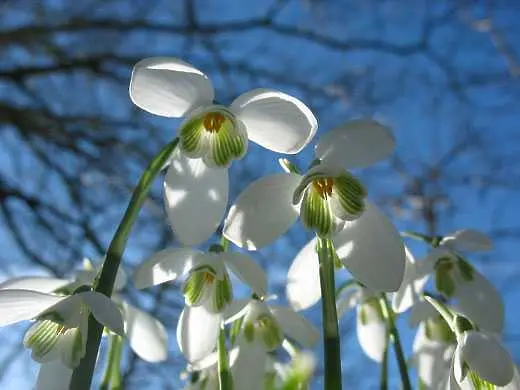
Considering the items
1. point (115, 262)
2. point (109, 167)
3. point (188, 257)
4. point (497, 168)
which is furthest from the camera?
point (109, 167)

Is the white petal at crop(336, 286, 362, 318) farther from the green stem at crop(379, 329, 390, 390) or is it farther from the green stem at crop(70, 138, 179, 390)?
the green stem at crop(70, 138, 179, 390)

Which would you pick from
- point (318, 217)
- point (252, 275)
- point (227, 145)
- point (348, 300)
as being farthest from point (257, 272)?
point (348, 300)

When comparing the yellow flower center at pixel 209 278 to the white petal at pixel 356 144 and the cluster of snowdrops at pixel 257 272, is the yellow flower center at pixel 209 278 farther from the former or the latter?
the white petal at pixel 356 144

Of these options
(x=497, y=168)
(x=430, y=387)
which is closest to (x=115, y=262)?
(x=430, y=387)

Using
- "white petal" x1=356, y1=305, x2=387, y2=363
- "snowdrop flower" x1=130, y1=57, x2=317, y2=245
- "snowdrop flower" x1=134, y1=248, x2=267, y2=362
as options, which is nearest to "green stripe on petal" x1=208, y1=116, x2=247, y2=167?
"snowdrop flower" x1=130, y1=57, x2=317, y2=245

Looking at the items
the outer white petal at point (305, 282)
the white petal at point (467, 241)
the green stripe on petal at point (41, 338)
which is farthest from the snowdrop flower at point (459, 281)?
the green stripe on petal at point (41, 338)

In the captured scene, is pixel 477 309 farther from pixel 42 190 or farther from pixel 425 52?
pixel 42 190

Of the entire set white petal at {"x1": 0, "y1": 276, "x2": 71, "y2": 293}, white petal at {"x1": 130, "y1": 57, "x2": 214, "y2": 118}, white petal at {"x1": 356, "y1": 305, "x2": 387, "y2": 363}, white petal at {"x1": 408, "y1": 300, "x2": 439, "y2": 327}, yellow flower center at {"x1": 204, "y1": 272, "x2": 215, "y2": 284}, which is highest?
white petal at {"x1": 130, "y1": 57, "x2": 214, "y2": 118}
